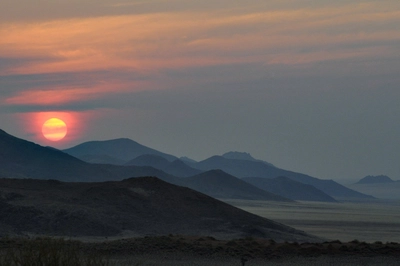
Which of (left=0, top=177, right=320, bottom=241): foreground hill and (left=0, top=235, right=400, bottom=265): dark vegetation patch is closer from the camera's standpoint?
(left=0, top=235, right=400, bottom=265): dark vegetation patch

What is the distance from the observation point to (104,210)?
70.2 metres

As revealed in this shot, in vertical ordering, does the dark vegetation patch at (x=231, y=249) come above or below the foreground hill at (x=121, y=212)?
below

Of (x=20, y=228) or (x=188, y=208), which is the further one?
(x=188, y=208)

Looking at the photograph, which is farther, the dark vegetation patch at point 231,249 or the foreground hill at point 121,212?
the foreground hill at point 121,212

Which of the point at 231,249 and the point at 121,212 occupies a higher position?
the point at 121,212

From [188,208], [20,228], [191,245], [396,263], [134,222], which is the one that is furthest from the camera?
Result: [188,208]

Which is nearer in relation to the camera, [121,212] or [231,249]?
[231,249]

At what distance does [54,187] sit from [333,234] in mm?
32426

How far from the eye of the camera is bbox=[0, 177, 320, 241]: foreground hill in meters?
64.4

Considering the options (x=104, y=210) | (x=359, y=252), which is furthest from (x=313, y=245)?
(x=104, y=210)

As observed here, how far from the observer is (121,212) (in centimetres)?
7094

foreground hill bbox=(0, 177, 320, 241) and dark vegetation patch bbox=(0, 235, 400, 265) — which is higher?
foreground hill bbox=(0, 177, 320, 241)

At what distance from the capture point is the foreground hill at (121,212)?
211ft

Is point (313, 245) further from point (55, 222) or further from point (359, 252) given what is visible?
point (55, 222)
